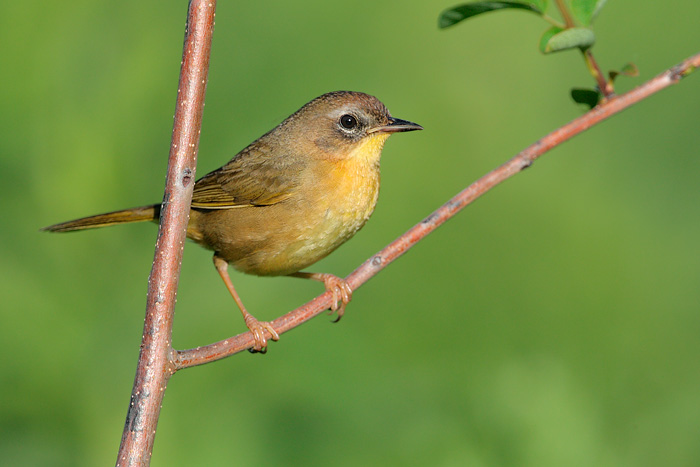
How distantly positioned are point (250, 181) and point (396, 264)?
1525mm

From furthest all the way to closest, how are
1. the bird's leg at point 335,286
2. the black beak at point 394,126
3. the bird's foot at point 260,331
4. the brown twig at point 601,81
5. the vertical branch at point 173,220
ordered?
the black beak at point 394,126, the bird's leg at point 335,286, the bird's foot at point 260,331, the brown twig at point 601,81, the vertical branch at point 173,220

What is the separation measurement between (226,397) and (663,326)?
8.64 ft

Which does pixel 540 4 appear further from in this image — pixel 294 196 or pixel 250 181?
pixel 250 181

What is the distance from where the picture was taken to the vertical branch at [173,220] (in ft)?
6.82

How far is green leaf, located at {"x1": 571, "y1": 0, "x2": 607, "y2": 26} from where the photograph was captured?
89.8 inches

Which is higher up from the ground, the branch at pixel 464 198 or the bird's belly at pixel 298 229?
the branch at pixel 464 198

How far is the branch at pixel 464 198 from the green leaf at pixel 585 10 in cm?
24

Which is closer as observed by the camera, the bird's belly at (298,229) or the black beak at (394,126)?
the bird's belly at (298,229)

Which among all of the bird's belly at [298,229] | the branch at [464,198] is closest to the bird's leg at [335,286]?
the bird's belly at [298,229]

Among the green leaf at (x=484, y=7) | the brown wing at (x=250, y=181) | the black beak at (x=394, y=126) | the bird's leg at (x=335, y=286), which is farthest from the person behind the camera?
the brown wing at (x=250, y=181)

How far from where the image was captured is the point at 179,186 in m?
2.13

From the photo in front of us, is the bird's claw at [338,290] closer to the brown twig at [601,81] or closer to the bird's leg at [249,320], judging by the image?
the bird's leg at [249,320]

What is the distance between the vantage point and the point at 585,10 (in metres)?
2.29

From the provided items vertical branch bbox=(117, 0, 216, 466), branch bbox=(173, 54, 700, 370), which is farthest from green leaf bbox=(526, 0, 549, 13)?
vertical branch bbox=(117, 0, 216, 466)
